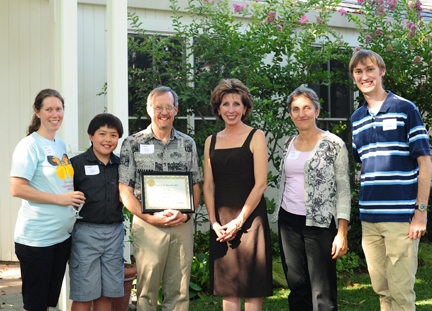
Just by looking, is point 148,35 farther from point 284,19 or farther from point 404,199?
point 404,199

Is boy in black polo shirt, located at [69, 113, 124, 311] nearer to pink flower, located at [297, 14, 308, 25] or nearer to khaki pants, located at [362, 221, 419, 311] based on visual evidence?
khaki pants, located at [362, 221, 419, 311]

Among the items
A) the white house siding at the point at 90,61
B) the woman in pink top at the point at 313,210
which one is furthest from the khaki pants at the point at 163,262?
the white house siding at the point at 90,61

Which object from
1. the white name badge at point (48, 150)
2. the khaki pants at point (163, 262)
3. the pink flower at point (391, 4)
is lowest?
the khaki pants at point (163, 262)

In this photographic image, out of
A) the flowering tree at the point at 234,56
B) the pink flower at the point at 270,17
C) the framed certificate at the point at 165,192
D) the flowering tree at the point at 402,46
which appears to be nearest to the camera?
the framed certificate at the point at 165,192

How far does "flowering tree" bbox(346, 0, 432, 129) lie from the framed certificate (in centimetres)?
492

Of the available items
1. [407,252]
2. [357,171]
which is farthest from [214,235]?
[357,171]

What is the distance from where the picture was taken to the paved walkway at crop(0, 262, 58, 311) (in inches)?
226

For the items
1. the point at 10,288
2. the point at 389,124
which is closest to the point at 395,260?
the point at 389,124

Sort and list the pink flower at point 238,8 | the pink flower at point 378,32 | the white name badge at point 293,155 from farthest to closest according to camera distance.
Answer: the pink flower at point 378,32 → the pink flower at point 238,8 → the white name badge at point 293,155

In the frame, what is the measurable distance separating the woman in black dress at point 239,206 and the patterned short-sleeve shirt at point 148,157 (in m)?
0.24

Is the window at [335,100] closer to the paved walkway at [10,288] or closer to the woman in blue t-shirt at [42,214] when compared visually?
the paved walkway at [10,288]

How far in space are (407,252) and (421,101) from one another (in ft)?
16.7

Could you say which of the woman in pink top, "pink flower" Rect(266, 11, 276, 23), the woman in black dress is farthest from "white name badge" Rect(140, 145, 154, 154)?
"pink flower" Rect(266, 11, 276, 23)

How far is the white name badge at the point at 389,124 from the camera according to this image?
12.7 ft
